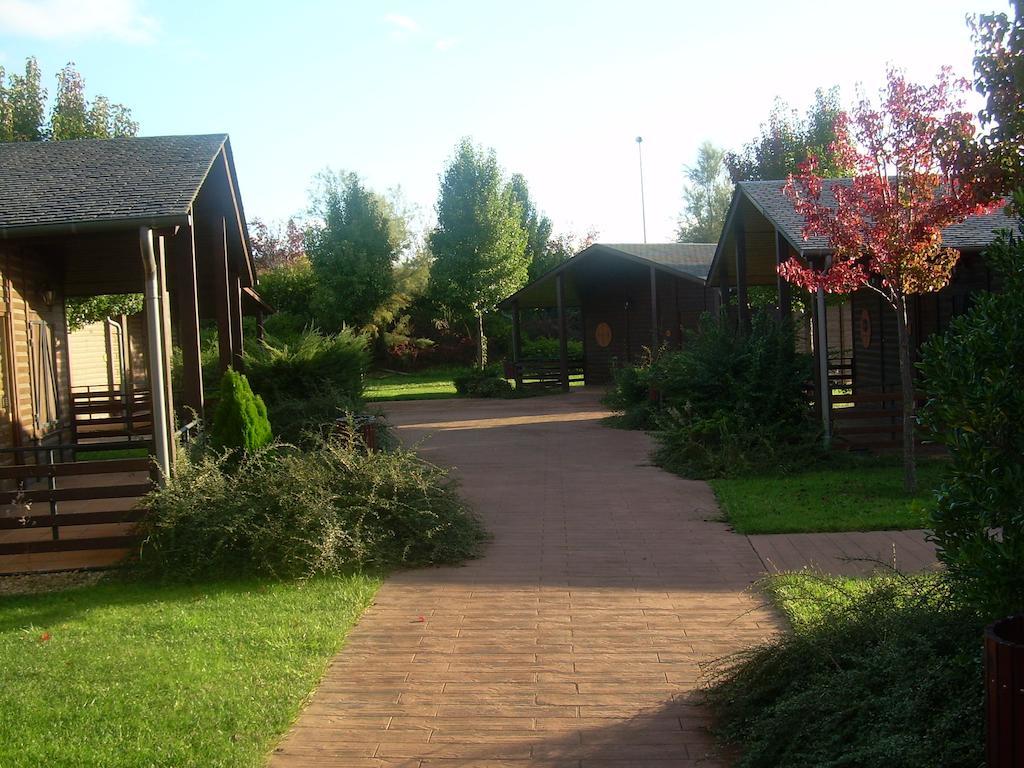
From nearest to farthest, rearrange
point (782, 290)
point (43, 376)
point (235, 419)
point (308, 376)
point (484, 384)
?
point (235, 419), point (43, 376), point (308, 376), point (782, 290), point (484, 384)

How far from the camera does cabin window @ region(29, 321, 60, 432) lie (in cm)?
1296

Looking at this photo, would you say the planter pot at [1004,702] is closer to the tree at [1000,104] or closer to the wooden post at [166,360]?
the tree at [1000,104]

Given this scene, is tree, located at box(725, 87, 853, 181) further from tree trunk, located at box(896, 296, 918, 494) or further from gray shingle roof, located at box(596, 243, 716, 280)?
tree trunk, located at box(896, 296, 918, 494)

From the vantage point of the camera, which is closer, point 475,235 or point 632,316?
point 632,316

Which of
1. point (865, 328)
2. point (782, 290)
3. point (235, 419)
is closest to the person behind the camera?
point (235, 419)

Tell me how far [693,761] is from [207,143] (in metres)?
10.8

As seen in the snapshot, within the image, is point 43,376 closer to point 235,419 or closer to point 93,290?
point 93,290

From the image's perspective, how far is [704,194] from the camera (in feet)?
232

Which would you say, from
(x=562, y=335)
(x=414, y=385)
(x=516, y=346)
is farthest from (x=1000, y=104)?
(x=414, y=385)

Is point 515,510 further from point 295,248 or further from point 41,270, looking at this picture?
point 295,248

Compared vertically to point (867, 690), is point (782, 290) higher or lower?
higher

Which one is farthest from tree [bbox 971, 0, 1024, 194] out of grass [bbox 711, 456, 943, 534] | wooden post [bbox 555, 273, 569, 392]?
wooden post [bbox 555, 273, 569, 392]

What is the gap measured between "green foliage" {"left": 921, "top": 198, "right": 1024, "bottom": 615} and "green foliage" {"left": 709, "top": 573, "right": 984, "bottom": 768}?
44 cm

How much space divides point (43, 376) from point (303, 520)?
287 inches
